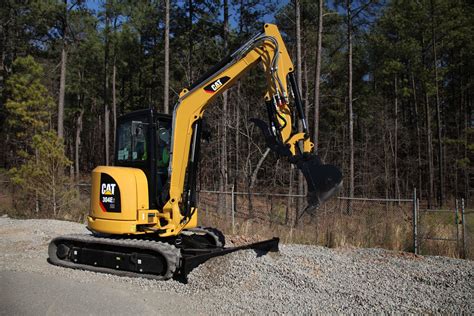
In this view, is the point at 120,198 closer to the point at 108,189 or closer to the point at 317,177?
the point at 108,189

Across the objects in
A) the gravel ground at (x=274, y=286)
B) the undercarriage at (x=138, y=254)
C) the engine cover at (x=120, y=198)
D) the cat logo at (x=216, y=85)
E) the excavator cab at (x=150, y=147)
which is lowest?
the gravel ground at (x=274, y=286)

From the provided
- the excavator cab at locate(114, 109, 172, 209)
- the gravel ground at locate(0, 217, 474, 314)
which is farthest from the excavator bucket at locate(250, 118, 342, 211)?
the excavator cab at locate(114, 109, 172, 209)

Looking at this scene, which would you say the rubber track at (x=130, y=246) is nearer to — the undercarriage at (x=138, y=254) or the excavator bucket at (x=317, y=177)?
the undercarriage at (x=138, y=254)

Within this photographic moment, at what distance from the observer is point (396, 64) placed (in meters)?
32.0

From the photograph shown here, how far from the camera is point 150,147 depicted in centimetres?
752

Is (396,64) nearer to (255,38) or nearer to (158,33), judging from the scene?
(158,33)

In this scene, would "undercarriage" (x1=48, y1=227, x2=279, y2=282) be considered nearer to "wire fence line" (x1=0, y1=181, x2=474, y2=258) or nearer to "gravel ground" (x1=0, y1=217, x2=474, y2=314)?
"gravel ground" (x1=0, y1=217, x2=474, y2=314)

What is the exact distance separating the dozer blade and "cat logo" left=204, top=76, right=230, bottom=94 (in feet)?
7.06

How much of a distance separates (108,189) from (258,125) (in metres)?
2.78

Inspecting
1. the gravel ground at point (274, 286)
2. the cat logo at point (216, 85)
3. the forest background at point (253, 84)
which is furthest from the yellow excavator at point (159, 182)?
the forest background at point (253, 84)

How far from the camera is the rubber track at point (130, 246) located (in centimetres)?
689

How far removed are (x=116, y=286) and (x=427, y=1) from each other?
1206 inches

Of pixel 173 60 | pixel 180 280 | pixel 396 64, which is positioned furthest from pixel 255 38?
pixel 396 64

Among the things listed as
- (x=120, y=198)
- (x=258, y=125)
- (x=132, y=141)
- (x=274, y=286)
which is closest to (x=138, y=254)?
(x=120, y=198)
